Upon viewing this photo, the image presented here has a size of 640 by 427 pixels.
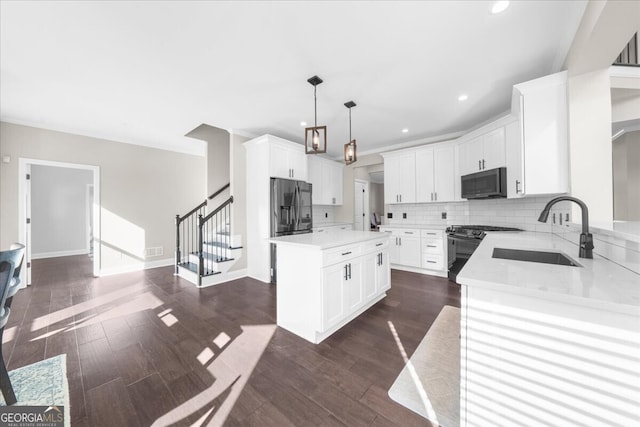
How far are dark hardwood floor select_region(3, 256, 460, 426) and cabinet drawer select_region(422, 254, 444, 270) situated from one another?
2.52 feet

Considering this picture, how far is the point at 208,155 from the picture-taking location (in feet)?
16.3

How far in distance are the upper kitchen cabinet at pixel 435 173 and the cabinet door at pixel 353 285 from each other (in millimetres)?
2718

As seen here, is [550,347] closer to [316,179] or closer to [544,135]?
[544,135]

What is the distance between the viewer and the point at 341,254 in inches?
89.7

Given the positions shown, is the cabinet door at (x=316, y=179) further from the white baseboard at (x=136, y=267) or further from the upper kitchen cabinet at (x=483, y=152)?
the white baseboard at (x=136, y=267)

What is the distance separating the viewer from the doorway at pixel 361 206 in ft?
21.2

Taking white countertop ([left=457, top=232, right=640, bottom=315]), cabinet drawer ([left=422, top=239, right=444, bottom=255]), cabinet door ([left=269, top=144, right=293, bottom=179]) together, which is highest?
cabinet door ([left=269, top=144, right=293, bottom=179])

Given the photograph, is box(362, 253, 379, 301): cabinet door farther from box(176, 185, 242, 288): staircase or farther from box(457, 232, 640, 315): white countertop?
box(176, 185, 242, 288): staircase

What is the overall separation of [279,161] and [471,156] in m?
3.28

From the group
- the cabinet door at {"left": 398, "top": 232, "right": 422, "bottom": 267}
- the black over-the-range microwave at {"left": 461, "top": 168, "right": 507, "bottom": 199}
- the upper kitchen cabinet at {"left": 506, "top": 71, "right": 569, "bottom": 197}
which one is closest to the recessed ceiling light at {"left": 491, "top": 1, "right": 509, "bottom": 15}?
the upper kitchen cabinet at {"left": 506, "top": 71, "right": 569, "bottom": 197}

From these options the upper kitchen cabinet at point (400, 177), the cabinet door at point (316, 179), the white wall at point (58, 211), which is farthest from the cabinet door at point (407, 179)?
the white wall at point (58, 211)

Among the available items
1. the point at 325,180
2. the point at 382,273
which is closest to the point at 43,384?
the point at 382,273

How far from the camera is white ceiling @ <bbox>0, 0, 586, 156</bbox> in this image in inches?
68.8

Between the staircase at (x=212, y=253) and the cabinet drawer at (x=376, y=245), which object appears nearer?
the cabinet drawer at (x=376, y=245)
